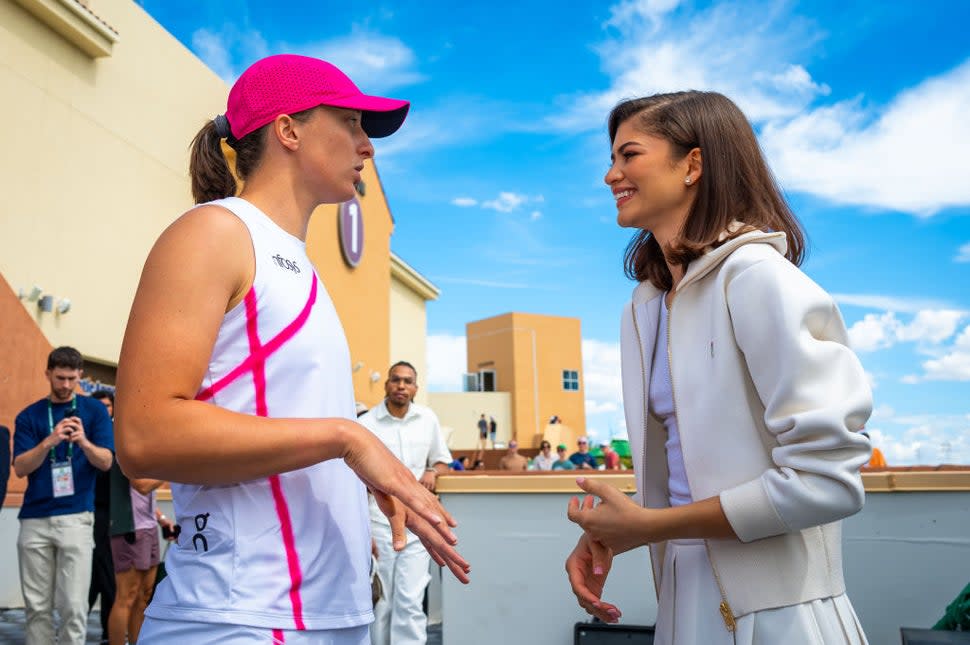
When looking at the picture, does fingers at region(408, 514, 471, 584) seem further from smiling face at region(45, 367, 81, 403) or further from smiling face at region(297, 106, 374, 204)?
smiling face at region(45, 367, 81, 403)

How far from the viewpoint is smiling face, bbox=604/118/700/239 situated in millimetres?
1902

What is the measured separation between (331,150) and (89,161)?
10.9 meters

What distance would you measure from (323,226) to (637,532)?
58.6 ft

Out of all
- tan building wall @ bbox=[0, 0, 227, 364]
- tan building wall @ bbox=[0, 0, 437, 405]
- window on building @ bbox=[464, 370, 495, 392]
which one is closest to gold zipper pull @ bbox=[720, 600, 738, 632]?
tan building wall @ bbox=[0, 0, 437, 405]

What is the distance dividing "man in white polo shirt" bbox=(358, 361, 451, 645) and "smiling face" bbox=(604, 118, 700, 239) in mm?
4046

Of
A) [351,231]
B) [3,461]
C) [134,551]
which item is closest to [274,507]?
[3,461]

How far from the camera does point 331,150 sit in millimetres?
1696

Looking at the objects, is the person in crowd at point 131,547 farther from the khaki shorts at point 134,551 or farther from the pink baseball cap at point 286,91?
the pink baseball cap at point 286,91

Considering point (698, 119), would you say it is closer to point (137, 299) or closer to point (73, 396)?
point (137, 299)

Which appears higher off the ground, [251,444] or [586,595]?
[251,444]

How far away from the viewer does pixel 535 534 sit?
5406 millimetres

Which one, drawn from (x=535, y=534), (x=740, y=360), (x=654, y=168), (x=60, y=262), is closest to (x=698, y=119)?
(x=654, y=168)

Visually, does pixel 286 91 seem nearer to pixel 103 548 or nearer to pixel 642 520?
pixel 642 520

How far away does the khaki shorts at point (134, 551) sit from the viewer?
246 inches
